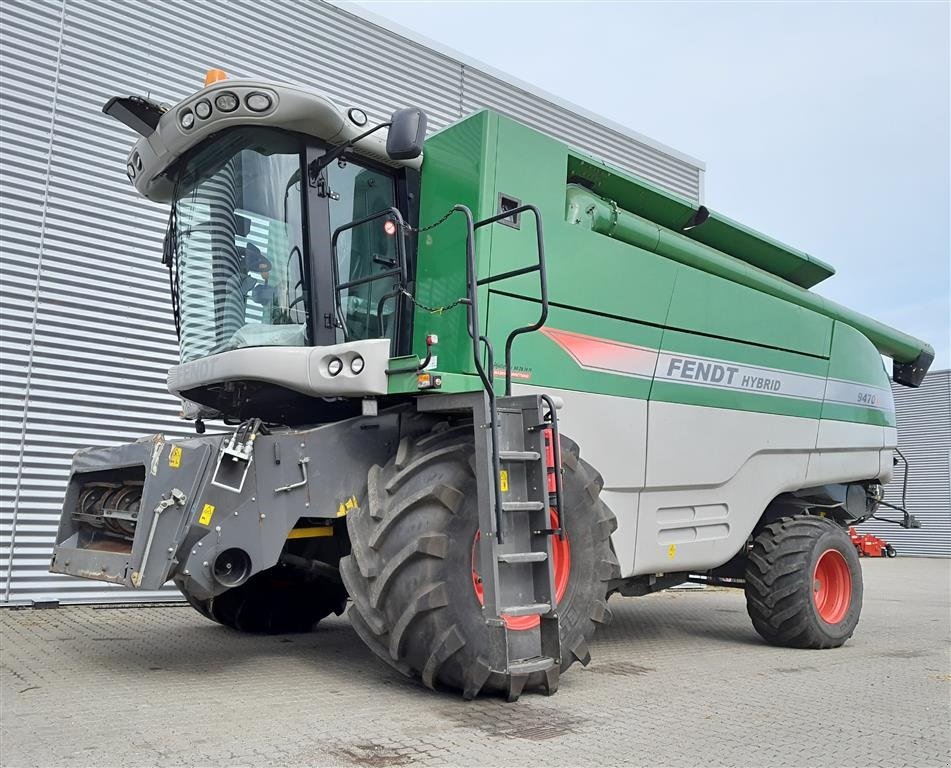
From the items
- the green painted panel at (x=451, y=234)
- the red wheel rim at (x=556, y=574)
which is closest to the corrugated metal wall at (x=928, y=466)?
the red wheel rim at (x=556, y=574)

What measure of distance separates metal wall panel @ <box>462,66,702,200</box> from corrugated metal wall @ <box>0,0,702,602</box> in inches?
114

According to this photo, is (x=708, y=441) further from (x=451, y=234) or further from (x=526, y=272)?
(x=451, y=234)

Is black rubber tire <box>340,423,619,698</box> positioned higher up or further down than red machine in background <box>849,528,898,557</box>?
higher up

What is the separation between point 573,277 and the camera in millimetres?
5285

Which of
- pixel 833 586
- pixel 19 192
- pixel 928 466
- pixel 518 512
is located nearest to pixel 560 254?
pixel 518 512

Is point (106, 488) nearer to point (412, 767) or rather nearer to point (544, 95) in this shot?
point (412, 767)

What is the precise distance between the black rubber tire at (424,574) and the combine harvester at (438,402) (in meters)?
0.01

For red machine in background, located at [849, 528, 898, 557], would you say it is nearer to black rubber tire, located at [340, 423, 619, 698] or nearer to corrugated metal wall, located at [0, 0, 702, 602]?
corrugated metal wall, located at [0, 0, 702, 602]

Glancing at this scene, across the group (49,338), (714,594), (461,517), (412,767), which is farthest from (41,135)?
(714,594)

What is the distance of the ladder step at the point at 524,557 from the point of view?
3.98 m

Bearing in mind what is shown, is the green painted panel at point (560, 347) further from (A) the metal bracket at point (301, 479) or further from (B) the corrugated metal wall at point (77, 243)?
(B) the corrugated metal wall at point (77, 243)

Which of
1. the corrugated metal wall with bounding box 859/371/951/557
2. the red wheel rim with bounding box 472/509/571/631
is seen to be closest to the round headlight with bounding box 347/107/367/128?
the red wheel rim with bounding box 472/509/571/631

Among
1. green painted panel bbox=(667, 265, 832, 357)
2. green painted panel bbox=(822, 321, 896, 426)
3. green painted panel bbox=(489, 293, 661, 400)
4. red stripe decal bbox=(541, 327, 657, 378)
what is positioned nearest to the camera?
green painted panel bbox=(489, 293, 661, 400)

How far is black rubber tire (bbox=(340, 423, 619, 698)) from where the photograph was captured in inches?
153
